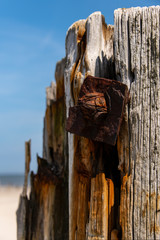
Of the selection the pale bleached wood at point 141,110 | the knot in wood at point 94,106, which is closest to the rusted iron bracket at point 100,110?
the knot in wood at point 94,106

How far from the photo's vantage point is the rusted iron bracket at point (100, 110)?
5.37 feet

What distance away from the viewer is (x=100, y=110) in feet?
5.49

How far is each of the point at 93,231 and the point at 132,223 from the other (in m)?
0.26

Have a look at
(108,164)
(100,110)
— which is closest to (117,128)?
(100,110)

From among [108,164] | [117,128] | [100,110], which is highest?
[100,110]

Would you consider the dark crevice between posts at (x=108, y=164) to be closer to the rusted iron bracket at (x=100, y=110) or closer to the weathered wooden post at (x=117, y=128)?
the weathered wooden post at (x=117, y=128)

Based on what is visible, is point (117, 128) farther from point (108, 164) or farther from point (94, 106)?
point (108, 164)

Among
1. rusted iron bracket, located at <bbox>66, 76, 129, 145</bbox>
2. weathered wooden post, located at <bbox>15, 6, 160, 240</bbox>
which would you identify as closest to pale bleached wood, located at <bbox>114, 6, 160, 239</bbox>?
weathered wooden post, located at <bbox>15, 6, 160, 240</bbox>

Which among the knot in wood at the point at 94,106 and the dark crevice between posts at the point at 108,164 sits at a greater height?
the knot in wood at the point at 94,106

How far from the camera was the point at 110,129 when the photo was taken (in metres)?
1.66

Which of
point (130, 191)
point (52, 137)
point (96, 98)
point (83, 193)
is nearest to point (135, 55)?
point (96, 98)

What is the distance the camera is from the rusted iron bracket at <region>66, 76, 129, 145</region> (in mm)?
1637

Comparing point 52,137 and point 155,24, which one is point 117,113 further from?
point 52,137

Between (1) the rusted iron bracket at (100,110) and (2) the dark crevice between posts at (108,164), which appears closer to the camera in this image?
(1) the rusted iron bracket at (100,110)
